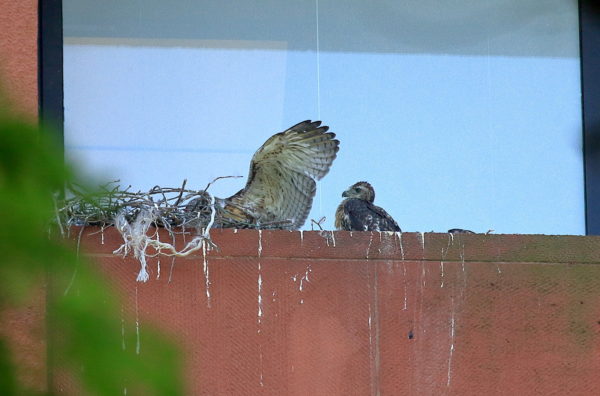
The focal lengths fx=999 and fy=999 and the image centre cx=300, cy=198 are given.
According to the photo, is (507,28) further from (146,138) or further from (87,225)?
(87,225)

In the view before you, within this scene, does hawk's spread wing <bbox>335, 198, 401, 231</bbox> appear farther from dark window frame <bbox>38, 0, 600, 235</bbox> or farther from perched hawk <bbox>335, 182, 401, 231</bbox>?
dark window frame <bbox>38, 0, 600, 235</bbox>

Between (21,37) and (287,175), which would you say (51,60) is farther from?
(21,37)

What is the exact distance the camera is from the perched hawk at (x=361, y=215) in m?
5.15

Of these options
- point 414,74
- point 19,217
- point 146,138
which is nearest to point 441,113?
point 414,74

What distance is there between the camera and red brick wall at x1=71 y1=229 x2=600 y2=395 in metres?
3.90

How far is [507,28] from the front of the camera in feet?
20.7

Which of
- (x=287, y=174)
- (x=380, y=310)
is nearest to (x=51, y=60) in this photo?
(x=287, y=174)

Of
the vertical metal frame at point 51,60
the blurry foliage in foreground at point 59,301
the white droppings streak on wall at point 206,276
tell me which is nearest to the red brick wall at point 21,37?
the white droppings streak on wall at point 206,276

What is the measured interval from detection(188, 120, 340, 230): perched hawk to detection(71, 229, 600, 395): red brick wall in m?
1.33

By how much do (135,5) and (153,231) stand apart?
100.0 inches

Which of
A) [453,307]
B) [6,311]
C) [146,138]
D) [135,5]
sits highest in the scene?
[135,5]

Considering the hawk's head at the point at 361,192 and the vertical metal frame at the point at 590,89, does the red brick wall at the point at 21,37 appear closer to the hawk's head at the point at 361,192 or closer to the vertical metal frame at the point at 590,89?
the hawk's head at the point at 361,192

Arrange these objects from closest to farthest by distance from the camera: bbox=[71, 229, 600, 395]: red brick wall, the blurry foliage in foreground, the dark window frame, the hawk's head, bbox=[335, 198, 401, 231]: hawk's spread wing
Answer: the blurry foliage in foreground < bbox=[71, 229, 600, 395]: red brick wall < bbox=[335, 198, 401, 231]: hawk's spread wing < the hawk's head < the dark window frame

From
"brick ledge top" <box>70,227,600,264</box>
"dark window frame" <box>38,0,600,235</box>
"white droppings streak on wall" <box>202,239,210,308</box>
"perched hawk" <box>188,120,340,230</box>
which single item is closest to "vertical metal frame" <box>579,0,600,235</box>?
"dark window frame" <box>38,0,600,235</box>
